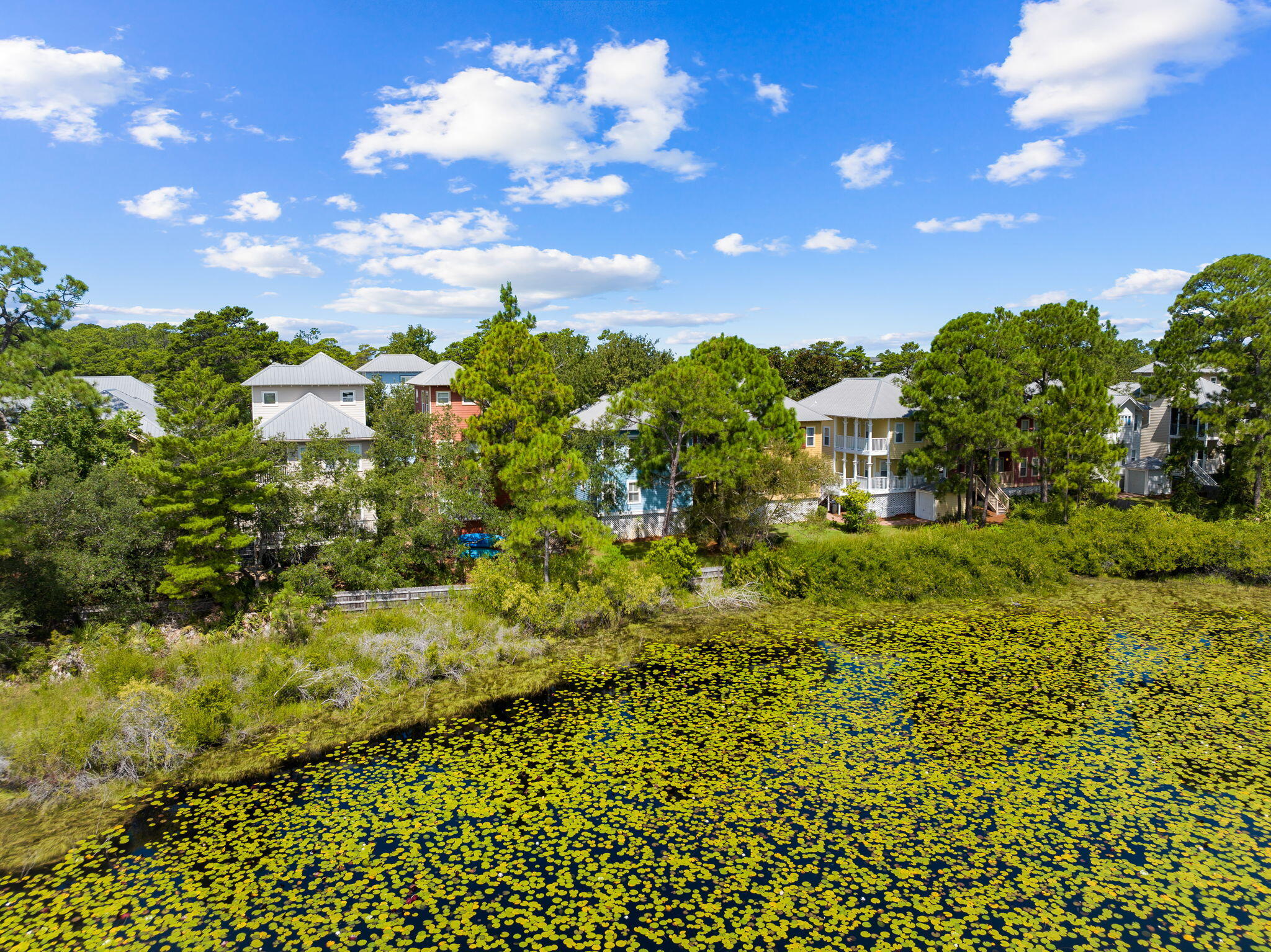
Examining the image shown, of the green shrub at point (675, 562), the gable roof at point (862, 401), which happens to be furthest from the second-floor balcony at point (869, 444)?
the green shrub at point (675, 562)

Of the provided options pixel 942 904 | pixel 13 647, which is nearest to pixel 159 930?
pixel 942 904

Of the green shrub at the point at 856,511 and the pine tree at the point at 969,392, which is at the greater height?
the pine tree at the point at 969,392

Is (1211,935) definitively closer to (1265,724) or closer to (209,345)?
(1265,724)

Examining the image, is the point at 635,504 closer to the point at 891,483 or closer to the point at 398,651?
the point at 891,483

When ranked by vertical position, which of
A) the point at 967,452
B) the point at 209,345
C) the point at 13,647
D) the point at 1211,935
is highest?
the point at 209,345

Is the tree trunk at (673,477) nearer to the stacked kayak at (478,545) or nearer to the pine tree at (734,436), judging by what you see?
the pine tree at (734,436)

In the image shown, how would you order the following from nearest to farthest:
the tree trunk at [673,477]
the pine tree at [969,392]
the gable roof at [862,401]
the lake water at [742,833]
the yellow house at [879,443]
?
the lake water at [742,833] < the tree trunk at [673,477] < the pine tree at [969,392] < the gable roof at [862,401] < the yellow house at [879,443]
